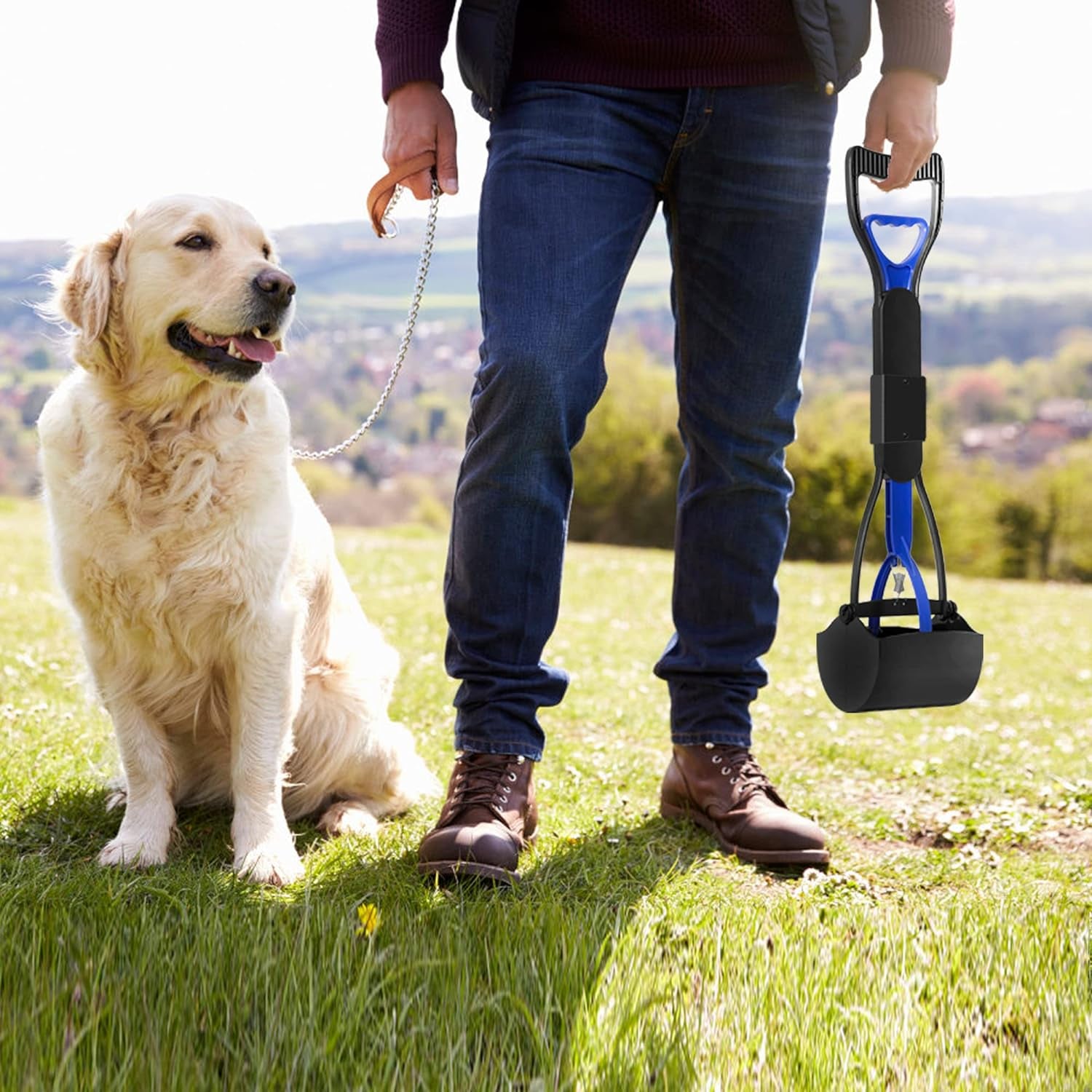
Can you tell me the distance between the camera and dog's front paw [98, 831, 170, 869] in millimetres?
2572

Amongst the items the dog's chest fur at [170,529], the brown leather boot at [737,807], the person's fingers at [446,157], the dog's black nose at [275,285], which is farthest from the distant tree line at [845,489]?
the dog's chest fur at [170,529]

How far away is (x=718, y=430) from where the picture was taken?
2.97 meters

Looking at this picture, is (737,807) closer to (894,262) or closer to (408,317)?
(894,262)

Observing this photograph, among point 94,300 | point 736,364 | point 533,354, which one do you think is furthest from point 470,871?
point 94,300

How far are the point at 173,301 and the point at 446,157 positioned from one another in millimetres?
732

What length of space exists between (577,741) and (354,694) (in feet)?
5.21

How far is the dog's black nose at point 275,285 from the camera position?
266 centimetres

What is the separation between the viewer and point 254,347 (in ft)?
8.77

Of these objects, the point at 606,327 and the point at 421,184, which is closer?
the point at 606,327

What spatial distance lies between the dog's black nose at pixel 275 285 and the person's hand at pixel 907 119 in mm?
1440

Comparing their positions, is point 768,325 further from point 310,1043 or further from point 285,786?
point 310,1043

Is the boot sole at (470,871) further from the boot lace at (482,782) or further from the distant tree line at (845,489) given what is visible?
the distant tree line at (845,489)

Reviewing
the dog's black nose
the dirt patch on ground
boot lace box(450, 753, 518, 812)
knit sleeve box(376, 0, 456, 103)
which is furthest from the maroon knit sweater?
the dirt patch on ground

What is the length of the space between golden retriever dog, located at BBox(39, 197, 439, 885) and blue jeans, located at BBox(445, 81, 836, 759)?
462 mm
